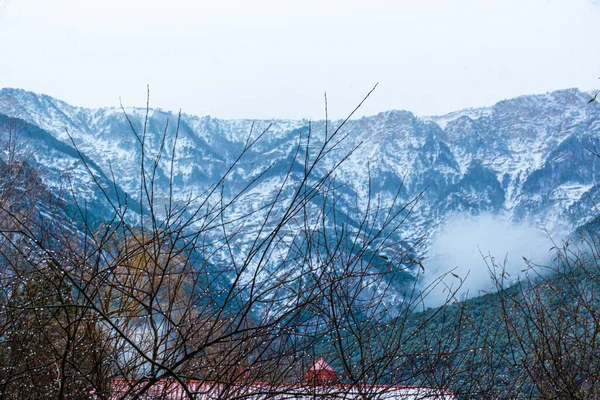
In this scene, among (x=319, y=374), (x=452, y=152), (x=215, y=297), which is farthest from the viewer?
(x=452, y=152)

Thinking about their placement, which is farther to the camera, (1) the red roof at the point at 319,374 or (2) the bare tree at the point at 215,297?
(1) the red roof at the point at 319,374

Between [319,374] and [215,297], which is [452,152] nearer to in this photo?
[319,374]

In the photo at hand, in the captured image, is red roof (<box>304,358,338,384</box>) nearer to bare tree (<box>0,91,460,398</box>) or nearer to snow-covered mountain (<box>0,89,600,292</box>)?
bare tree (<box>0,91,460,398</box>)

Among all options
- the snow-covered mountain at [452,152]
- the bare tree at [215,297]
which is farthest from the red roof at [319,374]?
the snow-covered mountain at [452,152]

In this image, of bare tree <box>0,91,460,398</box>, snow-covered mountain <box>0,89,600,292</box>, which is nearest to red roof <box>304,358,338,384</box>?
bare tree <box>0,91,460,398</box>

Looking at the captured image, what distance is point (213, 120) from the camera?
16725cm

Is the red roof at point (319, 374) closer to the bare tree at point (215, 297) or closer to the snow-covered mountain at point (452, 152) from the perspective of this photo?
the bare tree at point (215, 297)

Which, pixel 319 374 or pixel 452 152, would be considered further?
pixel 452 152

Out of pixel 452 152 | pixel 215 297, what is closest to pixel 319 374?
pixel 215 297

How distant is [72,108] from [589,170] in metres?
137

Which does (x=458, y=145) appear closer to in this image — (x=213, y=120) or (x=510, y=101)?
(x=510, y=101)

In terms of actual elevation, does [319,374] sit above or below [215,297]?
below

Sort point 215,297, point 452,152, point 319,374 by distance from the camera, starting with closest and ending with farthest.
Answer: point 215,297, point 319,374, point 452,152

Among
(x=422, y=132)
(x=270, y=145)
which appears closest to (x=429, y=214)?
(x=422, y=132)
